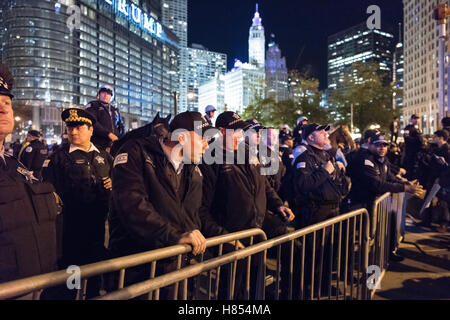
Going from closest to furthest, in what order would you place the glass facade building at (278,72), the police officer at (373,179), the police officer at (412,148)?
1. the police officer at (373,179)
2. the police officer at (412,148)
3. the glass facade building at (278,72)

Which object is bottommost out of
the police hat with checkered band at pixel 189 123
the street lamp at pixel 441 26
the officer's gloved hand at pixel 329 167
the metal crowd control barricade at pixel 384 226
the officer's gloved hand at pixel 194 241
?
the metal crowd control barricade at pixel 384 226

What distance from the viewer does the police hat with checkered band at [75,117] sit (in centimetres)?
377

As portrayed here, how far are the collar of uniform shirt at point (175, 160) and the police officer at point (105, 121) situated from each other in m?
2.58

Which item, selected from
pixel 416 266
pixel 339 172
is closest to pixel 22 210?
pixel 339 172

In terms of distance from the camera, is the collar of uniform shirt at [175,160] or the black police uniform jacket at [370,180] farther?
the black police uniform jacket at [370,180]

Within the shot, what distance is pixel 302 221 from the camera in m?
4.58

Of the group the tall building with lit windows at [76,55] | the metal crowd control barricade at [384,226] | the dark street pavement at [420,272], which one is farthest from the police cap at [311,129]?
the tall building with lit windows at [76,55]

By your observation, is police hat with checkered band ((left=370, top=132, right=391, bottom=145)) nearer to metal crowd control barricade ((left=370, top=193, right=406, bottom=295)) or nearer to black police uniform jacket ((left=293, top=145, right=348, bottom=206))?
metal crowd control barricade ((left=370, top=193, right=406, bottom=295))

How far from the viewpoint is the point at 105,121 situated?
18.0ft

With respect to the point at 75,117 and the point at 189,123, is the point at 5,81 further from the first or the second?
the point at 75,117

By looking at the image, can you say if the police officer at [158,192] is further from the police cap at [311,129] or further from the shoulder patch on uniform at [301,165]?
the police cap at [311,129]

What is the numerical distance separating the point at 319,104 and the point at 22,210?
44.0m

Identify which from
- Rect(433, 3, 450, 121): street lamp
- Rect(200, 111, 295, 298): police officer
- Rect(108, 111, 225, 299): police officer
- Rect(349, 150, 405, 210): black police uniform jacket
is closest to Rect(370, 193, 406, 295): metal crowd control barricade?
Rect(349, 150, 405, 210): black police uniform jacket

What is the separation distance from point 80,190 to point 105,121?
2079mm
